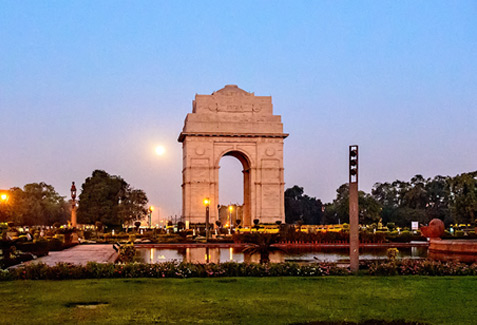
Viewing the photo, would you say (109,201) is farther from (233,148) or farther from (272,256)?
(272,256)

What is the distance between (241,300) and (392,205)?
71899mm

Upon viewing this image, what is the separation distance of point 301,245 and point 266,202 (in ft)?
68.3

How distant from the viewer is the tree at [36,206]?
66000 mm

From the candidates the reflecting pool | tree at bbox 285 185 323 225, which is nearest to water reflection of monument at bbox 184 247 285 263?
the reflecting pool

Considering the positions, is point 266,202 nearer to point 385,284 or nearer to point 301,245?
point 301,245

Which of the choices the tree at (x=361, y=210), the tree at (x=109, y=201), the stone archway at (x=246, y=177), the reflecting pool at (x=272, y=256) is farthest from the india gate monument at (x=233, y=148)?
the reflecting pool at (x=272, y=256)

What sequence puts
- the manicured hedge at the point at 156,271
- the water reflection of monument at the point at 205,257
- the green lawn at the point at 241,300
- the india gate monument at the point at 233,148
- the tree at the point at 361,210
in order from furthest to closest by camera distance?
the tree at the point at 361,210
the india gate monument at the point at 233,148
the water reflection of monument at the point at 205,257
the manicured hedge at the point at 156,271
the green lawn at the point at 241,300

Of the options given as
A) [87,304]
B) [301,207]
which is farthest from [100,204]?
[87,304]

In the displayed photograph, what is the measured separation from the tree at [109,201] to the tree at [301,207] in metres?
25.9

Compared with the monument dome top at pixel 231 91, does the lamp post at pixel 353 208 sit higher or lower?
lower

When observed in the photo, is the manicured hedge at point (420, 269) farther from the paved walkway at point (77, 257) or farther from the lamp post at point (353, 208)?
the paved walkway at point (77, 257)

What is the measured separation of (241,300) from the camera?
9.05m

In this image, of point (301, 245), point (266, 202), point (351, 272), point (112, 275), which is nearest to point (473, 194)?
point (266, 202)

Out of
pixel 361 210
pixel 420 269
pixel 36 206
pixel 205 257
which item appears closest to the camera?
pixel 420 269
